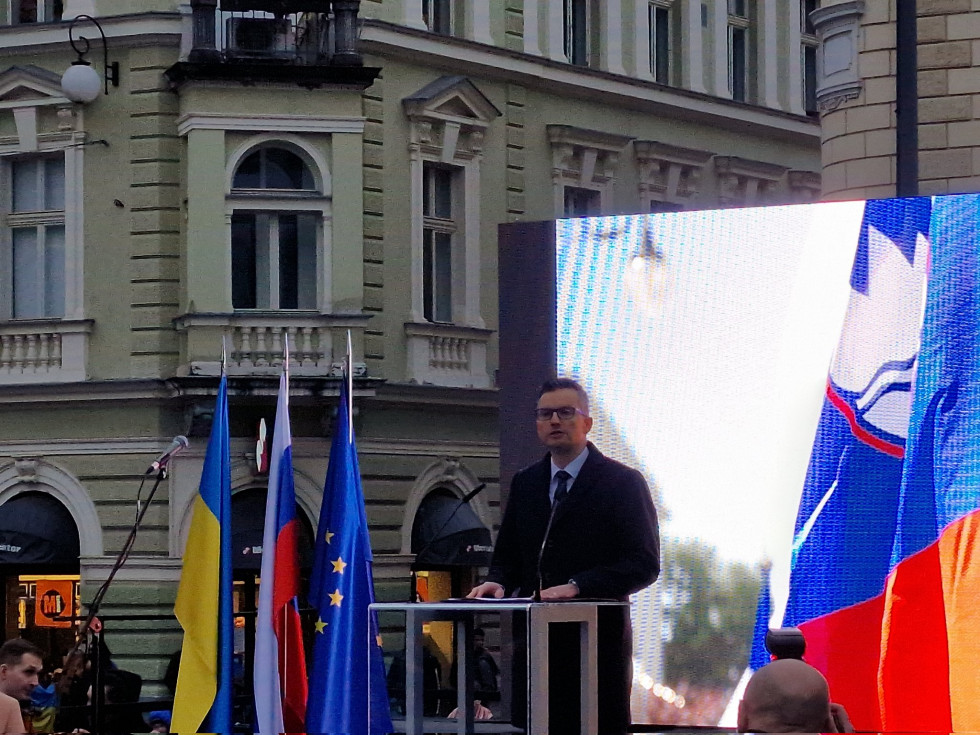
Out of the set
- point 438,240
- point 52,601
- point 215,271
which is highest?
point 438,240

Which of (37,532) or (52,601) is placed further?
(52,601)

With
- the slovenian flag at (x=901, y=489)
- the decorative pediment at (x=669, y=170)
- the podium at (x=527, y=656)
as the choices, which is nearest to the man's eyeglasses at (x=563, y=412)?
the slovenian flag at (x=901, y=489)

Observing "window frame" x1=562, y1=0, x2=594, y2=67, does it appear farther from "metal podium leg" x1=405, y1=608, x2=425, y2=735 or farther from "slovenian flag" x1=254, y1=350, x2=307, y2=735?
"metal podium leg" x1=405, y1=608, x2=425, y2=735

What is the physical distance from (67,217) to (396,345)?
12.7 feet

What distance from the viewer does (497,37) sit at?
24.9 m

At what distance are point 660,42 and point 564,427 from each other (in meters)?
18.5

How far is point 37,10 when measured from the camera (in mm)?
22969

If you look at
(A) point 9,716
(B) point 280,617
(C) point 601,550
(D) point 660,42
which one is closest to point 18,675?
(A) point 9,716

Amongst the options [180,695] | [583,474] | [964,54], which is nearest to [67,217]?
[180,695]

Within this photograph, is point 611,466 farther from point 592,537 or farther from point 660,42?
point 660,42

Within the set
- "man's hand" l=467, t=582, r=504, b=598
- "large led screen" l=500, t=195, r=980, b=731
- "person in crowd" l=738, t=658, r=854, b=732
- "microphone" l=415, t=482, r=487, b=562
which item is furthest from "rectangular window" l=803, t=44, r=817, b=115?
"person in crowd" l=738, t=658, r=854, b=732

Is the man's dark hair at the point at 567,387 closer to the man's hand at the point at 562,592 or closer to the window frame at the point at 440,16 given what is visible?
the man's hand at the point at 562,592

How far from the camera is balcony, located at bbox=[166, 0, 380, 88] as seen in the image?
22.0 metres

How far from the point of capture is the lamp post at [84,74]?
2216 cm
